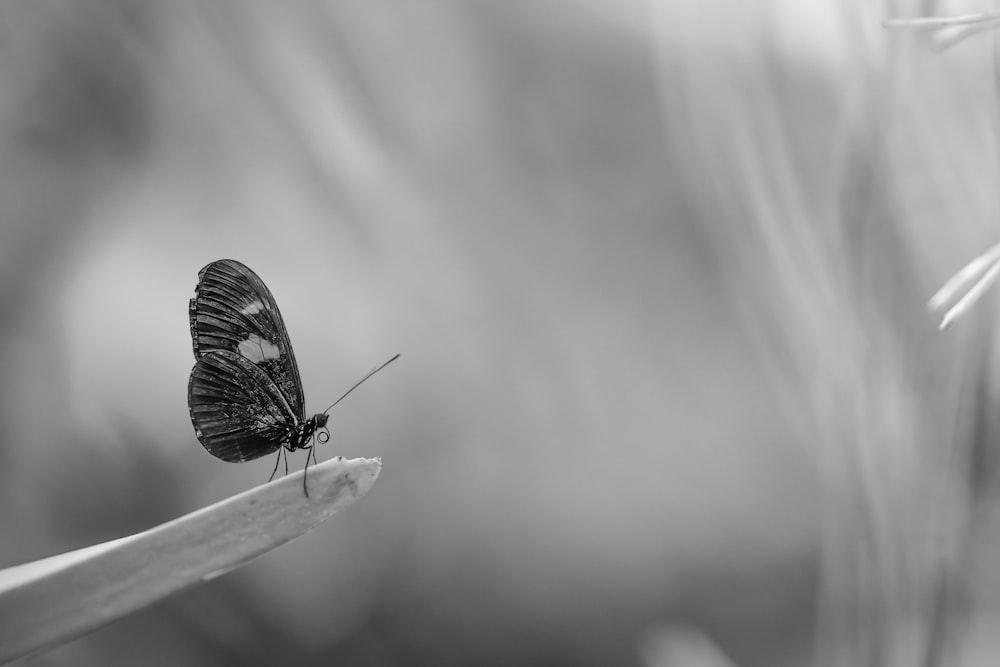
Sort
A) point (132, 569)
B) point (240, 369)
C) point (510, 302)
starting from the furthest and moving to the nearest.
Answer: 1. point (510, 302)
2. point (240, 369)
3. point (132, 569)

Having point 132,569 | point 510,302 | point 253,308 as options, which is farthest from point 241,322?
point 510,302

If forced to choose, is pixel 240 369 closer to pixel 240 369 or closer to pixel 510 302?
pixel 240 369

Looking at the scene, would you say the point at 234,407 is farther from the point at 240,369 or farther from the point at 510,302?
the point at 510,302

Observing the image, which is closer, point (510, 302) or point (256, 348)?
point (256, 348)

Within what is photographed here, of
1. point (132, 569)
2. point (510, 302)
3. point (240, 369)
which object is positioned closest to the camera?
point (132, 569)

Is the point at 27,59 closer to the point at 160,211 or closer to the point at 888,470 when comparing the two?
the point at 160,211

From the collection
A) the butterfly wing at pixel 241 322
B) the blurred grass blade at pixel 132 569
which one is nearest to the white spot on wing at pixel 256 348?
the butterfly wing at pixel 241 322
